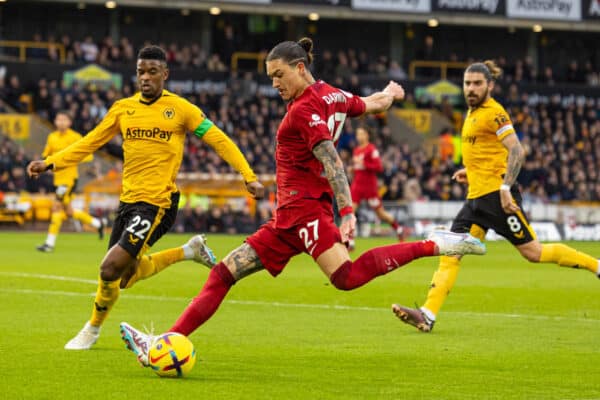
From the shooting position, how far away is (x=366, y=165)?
25.8 metres

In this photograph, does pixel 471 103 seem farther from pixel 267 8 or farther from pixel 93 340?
pixel 267 8

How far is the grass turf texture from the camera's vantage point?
27.4 ft

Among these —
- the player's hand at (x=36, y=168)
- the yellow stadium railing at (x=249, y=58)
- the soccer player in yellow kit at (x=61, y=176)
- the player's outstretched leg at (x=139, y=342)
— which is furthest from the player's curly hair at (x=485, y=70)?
the yellow stadium railing at (x=249, y=58)

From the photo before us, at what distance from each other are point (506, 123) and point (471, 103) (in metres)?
0.42

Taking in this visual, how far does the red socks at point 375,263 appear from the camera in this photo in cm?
890

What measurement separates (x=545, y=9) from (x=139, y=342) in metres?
46.8

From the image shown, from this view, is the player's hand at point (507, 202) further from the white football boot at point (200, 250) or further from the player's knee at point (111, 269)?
the player's knee at point (111, 269)

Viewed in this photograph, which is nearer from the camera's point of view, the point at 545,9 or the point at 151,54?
the point at 151,54

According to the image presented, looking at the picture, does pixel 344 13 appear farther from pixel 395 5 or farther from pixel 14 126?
pixel 14 126

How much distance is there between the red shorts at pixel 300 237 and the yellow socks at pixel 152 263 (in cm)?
261

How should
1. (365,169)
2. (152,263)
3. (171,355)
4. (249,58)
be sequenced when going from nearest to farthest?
1. (171,355)
2. (152,263)
3. (365,169)
4. (249,58)

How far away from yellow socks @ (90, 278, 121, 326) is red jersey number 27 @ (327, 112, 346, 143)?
2.34 meters

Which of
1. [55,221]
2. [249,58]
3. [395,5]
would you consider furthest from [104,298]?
[249,58]

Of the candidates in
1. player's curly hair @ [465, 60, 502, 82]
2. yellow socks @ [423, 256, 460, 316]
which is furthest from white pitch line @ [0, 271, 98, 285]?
player's curly hair @ [465, 60, 502, 82]
